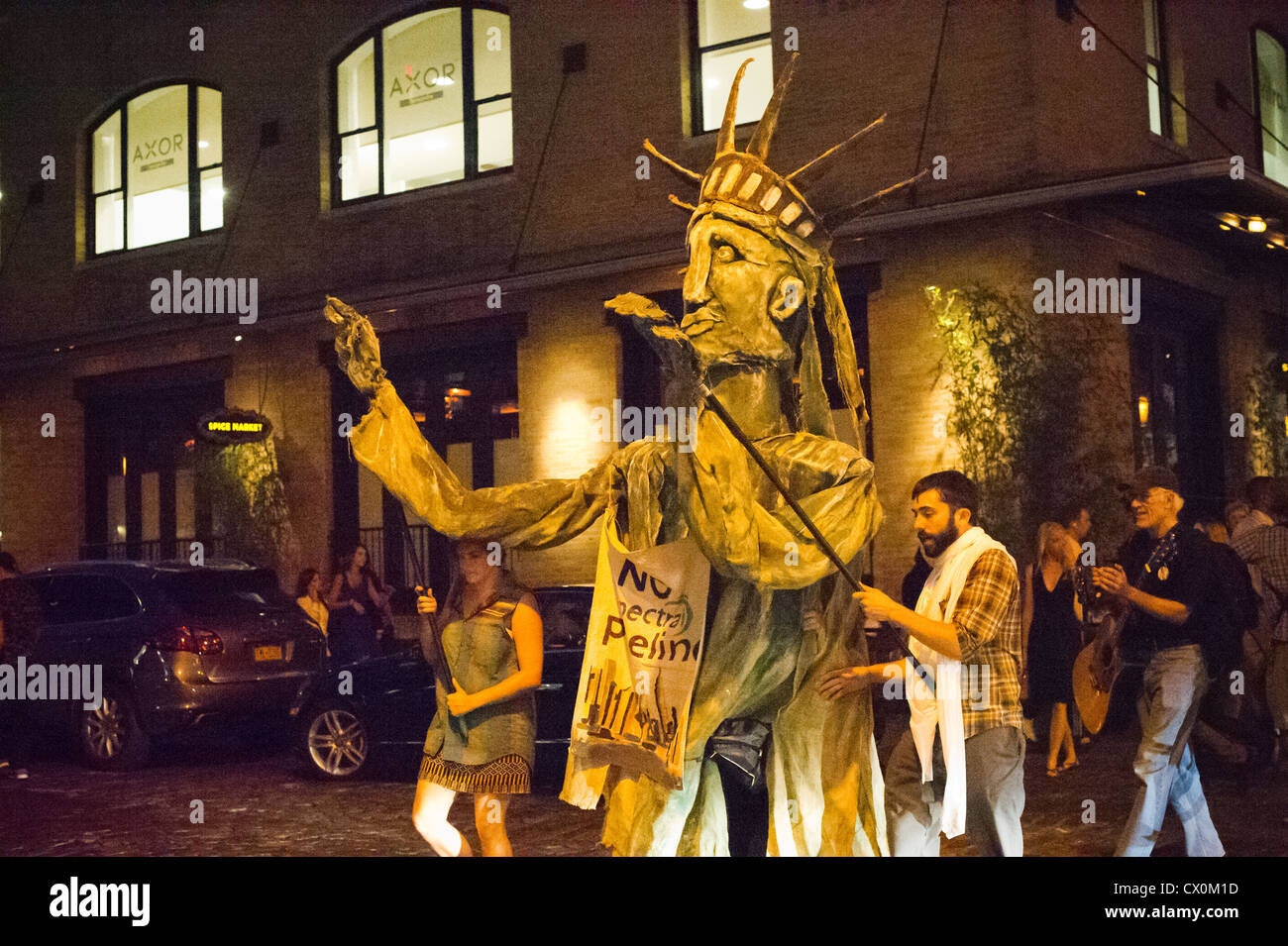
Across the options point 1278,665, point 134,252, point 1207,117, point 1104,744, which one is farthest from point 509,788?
point 134,252

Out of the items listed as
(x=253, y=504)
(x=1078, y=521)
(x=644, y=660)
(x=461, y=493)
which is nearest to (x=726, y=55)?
(x=1078, y=521)

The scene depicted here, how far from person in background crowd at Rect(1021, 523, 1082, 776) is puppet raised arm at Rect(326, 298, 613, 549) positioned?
232 inches

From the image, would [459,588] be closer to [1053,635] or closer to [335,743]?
[335,743]

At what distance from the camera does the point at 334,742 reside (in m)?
10.5

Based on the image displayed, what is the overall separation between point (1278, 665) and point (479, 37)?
35.6ft

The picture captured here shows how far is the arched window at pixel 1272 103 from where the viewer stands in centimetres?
1661

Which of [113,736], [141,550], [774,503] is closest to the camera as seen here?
[774,503]

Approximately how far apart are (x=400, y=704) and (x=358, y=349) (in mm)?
6130

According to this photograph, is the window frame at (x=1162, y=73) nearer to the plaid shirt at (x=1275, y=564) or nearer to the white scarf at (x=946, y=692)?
the plaid shirt at (x=1275, y=564)

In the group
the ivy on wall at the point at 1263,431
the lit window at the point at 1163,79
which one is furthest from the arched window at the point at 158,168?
the ivy on wall at the point at 1263,431

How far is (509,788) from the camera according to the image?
18.1ft

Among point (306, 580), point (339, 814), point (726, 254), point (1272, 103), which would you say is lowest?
point (339, 814)

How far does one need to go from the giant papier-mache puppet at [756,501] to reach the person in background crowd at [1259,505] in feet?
19.7
